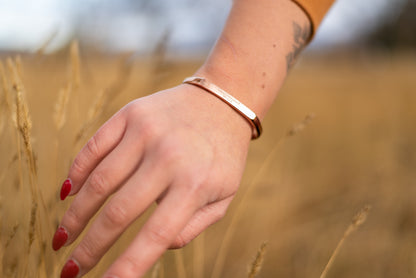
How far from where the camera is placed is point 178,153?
1.86ft

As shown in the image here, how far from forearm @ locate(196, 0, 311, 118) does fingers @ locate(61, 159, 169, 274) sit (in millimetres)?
238

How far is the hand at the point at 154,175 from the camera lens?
0.55 metres

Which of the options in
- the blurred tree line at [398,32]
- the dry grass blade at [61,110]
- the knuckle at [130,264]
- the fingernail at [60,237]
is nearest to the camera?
the knuckle at [130,264]

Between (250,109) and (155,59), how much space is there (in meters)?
0.47

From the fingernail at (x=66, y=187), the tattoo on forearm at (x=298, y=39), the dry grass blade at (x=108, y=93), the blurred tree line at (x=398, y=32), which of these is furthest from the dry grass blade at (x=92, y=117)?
the blurred tree line at (x=398, y=32)

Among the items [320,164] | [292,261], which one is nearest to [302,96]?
[320,164]

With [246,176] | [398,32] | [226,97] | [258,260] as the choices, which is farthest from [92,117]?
[398,32]

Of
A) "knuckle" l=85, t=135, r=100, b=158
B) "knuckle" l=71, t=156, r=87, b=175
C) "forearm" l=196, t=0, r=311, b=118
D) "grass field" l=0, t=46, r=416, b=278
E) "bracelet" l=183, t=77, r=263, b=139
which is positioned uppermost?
"forearm" l=196, t=0, r=311, b=118

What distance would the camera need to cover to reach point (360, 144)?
3.18 metres

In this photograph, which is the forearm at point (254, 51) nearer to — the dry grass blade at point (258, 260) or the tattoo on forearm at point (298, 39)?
the tattoo on forearm at point (298, 39)

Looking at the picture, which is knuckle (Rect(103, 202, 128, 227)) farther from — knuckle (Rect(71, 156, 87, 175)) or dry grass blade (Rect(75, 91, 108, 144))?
dry grass blade (Rect(75, 91, 108, 144))

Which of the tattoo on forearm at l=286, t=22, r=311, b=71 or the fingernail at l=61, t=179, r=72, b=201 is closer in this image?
the fingernail at l=61, t=179, r=72, b=201

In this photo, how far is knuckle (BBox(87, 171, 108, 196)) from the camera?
60 centimetres

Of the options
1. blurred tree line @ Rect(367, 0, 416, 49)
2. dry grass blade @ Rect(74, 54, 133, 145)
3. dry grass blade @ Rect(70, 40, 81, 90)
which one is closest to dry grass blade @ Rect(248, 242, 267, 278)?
dry grass blade @ Rect(74, 54, 133, 145)
